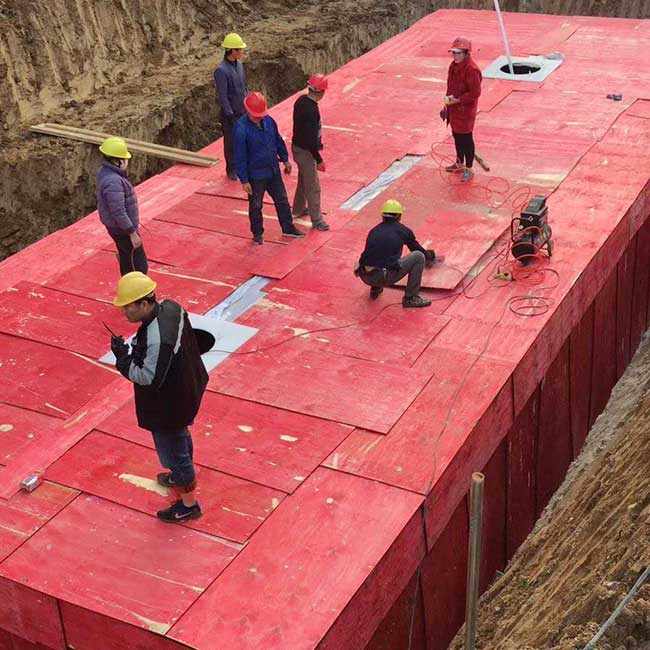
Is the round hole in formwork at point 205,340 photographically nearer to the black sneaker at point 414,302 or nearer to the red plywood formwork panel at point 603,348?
the black sneaker at point 414,302

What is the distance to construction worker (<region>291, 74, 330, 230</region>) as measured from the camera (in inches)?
424

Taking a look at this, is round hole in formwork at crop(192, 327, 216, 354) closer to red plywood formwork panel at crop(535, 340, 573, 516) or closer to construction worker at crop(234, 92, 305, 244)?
construction worker at crop(234, 92, 305, 244)

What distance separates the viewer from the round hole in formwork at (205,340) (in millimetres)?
9523

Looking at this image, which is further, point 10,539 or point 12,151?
point 12,151

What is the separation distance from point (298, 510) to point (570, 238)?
533cm

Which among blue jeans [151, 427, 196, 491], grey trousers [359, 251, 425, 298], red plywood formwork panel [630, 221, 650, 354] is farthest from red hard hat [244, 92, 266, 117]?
red plywood formwork panel [630, 221, 650, 354]

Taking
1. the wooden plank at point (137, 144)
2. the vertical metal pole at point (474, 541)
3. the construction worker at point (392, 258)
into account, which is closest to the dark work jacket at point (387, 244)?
the construction worker at point (392, 258)

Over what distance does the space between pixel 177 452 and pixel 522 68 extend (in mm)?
12222

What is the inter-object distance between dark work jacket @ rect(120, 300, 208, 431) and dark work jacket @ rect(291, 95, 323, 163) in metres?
5.05

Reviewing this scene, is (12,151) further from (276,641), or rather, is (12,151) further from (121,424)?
(276,641)

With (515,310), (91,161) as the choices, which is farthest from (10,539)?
(91,161)

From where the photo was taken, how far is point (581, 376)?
1102cm

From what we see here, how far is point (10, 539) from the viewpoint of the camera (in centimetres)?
723

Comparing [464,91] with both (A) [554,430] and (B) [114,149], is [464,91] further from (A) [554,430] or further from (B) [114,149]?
(B) [114,149]
